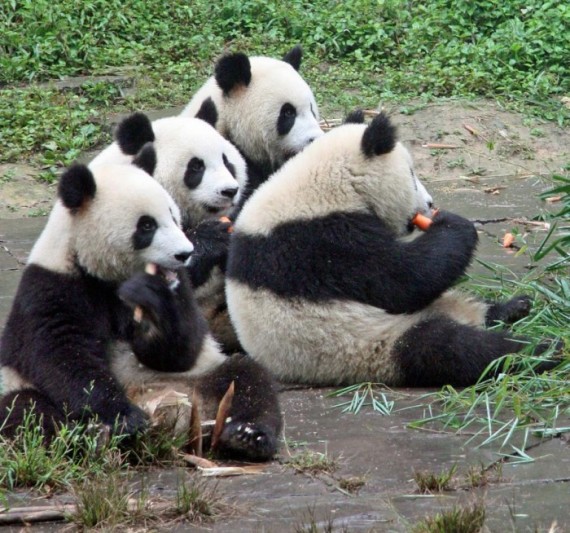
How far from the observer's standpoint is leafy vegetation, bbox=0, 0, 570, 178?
11.2 m

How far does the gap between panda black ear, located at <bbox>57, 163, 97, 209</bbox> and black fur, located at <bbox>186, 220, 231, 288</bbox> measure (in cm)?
150

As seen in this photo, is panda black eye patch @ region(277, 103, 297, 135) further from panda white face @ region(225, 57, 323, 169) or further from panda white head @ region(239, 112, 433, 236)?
panda white head @ region(239, 112, 433, 236)

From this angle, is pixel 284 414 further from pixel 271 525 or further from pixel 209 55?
pixel 209 55

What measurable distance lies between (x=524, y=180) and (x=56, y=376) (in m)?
5.96

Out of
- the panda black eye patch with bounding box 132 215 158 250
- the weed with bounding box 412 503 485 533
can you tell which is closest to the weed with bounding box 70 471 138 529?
the weed with bounding box 412 503 485 533

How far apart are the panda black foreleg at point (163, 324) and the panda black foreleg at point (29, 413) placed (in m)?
0.53

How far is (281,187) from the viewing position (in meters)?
6.17

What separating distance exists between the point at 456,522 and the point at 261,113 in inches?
186

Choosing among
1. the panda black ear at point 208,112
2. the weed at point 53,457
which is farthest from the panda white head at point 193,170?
the weed at point 53,457

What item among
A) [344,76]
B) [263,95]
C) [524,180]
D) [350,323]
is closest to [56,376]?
[350,323]

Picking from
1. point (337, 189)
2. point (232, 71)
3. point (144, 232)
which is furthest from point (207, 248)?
point (232, 71)

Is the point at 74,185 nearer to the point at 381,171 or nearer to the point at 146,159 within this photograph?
the point at 146,159

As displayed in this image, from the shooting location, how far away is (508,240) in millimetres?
8094

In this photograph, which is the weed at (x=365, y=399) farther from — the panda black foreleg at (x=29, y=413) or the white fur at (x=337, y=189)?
the panda black foreleg at (x=29, y=413)
